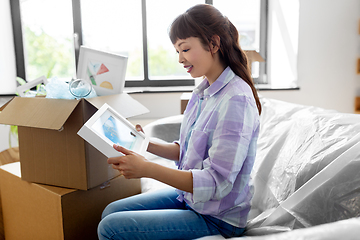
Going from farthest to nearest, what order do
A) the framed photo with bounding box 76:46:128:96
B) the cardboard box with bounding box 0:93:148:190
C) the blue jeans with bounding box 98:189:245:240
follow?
the framed photo with bounding box 76:46:128:96
the cardboard box with bounding box 0:93:148:190
the blue jeans with bounding box 98:189:245:240

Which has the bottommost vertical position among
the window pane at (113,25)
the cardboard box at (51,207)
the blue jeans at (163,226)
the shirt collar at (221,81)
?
the cardboard box at (51,207)

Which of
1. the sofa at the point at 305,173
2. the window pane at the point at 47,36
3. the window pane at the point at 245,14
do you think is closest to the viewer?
the sofa at the point at 305,173

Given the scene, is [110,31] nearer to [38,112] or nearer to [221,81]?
[38,112]

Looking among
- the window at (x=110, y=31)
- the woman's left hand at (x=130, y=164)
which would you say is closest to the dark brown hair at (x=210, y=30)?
the woman's left hand at (x=130, y=164)

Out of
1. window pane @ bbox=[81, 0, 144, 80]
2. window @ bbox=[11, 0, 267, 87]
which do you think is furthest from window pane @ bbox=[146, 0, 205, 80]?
window pane @ bbox=[81, 0, 144, 80]

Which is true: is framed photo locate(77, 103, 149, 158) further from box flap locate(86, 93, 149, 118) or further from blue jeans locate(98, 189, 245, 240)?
blue jeans locate(98, 189, 245, 240)

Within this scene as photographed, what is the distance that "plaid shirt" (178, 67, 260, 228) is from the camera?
0.74 meters

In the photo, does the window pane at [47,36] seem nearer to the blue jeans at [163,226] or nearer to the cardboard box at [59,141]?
the cardboard box at [59,141]

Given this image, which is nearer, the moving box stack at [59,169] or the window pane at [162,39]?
the moving box stack at [59,169]

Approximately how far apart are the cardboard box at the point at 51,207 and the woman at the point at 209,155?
222mm

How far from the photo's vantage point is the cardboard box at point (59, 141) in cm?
93

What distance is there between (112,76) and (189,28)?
1.24 ft

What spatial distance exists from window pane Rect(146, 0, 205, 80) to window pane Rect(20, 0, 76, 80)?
70 centimetres

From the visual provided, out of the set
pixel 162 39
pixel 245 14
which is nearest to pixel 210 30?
pixel 162 39
